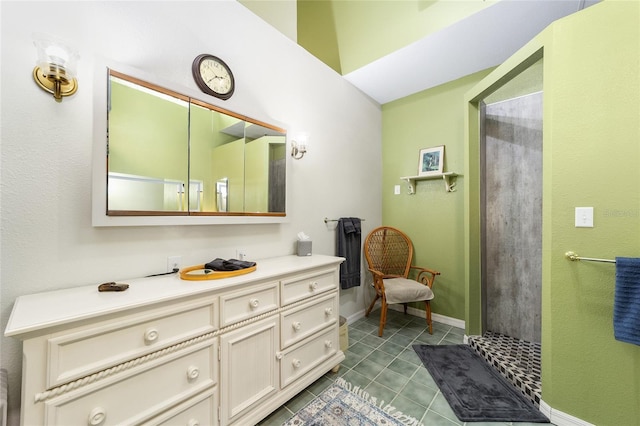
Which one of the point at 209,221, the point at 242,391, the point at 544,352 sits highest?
the point at 209,221

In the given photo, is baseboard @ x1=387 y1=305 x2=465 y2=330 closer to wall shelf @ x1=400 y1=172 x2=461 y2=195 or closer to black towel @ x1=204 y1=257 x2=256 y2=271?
wall shelf @ x1=400 y1=172 x2=461 y2=195

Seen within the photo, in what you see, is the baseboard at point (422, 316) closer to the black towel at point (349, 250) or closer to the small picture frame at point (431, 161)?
the black towel at point (349, 250)

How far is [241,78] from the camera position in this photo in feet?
6.15

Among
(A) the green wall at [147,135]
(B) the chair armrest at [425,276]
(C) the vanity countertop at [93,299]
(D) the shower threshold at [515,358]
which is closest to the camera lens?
(C) the vanity countertop at [93,299]

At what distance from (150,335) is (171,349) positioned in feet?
0.42

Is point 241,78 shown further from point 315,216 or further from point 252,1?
point 315,216

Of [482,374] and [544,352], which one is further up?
[544,352]

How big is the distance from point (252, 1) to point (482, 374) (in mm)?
3694

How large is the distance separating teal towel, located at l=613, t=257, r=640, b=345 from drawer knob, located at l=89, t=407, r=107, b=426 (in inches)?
94.0

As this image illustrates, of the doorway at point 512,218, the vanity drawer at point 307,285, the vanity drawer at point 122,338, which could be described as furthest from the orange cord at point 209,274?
the doorway at point 512,218

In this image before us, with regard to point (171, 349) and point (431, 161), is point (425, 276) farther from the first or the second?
point (171, 349)

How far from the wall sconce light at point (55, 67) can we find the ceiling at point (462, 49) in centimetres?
240

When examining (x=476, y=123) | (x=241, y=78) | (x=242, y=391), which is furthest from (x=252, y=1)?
(x=242, y=391)

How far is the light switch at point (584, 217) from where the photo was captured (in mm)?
1396
